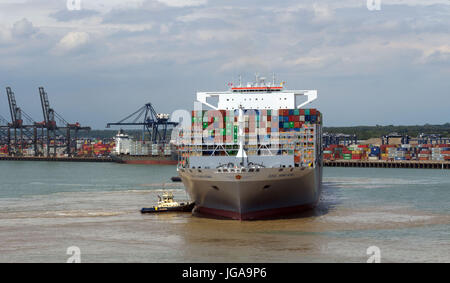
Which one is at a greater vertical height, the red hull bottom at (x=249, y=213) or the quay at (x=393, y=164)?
the red hull bottom at (x=249, y=213)

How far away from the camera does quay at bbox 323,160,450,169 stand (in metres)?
121

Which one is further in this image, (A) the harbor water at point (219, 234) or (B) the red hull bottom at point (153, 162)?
(B) the red hull bottom at point (153, 162)

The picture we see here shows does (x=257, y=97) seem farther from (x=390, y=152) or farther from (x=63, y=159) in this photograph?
(x=63, y=159)

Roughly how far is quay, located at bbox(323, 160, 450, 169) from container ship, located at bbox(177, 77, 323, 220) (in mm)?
87269

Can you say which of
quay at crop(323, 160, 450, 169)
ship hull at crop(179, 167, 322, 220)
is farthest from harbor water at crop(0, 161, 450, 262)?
quay at crop(323, 160, 450, 169)

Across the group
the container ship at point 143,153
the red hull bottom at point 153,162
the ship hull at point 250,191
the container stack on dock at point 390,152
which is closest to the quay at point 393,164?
the container stack on dock at point 390,152

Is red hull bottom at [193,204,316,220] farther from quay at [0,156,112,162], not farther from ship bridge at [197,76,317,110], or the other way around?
quay at [0,156,112,162]

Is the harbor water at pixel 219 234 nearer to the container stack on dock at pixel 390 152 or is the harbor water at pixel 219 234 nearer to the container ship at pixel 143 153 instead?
the container ship at pixel 143 153

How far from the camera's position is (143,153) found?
140375mm

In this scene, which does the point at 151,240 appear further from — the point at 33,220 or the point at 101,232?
the point at 33,220

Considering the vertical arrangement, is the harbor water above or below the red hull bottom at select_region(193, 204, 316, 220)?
below

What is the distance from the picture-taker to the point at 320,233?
3008 cm

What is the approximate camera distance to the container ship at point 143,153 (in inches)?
5203
